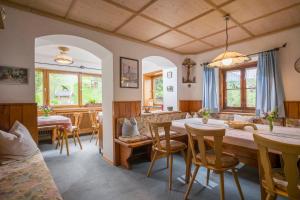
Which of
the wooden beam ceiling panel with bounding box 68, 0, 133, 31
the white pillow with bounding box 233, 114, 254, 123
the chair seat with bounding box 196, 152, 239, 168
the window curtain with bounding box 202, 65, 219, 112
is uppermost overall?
the wooden beam ceiling panel with bounding box 68, 0, 133, 31

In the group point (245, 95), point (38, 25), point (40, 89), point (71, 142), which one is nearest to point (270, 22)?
point (245, 95)

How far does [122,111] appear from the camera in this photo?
3.23 meters

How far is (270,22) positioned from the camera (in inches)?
108

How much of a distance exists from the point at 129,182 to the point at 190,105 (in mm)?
2848

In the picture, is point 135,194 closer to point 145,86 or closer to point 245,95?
point 245,95

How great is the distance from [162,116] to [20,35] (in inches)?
113

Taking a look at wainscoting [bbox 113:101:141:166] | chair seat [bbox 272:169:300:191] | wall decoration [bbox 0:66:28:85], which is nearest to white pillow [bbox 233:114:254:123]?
chair seat [bbox 272:169:300:191]

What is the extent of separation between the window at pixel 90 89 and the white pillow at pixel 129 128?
337 centimetres

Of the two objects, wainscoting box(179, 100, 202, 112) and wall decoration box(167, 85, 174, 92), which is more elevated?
wall decoration box(167, 85, 174, 92)

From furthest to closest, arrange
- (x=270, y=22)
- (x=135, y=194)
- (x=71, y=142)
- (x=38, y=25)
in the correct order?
(x=71, y=142) < (x=270, y=22) < (x=38, y=25) < (x=135, y=194)

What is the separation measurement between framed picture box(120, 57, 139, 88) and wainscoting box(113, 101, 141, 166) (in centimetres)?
35

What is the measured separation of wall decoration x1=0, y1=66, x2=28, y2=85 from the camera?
6.91 feet

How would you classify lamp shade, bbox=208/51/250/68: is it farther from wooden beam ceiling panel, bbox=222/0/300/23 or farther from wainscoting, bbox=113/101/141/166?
wainscoting, bbox=113/101/141/166

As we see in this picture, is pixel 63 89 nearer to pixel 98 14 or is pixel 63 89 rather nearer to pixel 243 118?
pixel 98 14
